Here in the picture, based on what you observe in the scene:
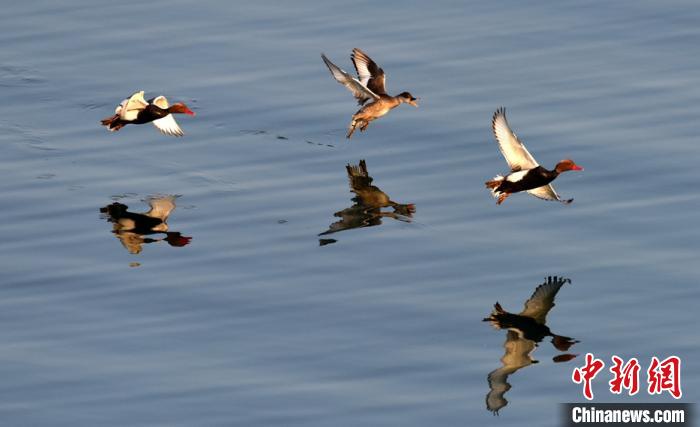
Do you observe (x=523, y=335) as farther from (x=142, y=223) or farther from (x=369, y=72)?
(x=369, y=72)

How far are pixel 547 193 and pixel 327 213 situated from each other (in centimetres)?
382

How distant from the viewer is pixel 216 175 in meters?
35.3

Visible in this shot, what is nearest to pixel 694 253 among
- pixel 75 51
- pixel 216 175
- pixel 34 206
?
pixel 216 175

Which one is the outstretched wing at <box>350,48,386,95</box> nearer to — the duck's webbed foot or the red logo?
the duck's webbed foot

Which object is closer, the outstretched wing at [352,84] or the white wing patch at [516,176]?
the white wing patch at [516,176]

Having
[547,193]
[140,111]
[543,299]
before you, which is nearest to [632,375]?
[543,299]

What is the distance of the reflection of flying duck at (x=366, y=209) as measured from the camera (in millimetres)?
33406

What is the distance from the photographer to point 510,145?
31094mm

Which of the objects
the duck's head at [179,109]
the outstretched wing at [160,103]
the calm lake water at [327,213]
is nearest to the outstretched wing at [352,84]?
the calm lake water at [327,213]

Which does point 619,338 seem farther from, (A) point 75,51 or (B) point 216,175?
(A) point 75,51

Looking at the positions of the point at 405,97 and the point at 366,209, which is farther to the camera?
the point at 405,97

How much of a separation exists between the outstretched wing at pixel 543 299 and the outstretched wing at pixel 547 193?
215cm

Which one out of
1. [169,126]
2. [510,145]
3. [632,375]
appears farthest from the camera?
[169,126]

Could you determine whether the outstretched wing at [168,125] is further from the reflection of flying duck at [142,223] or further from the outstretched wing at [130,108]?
the reflection of flying duck at [142,223]
